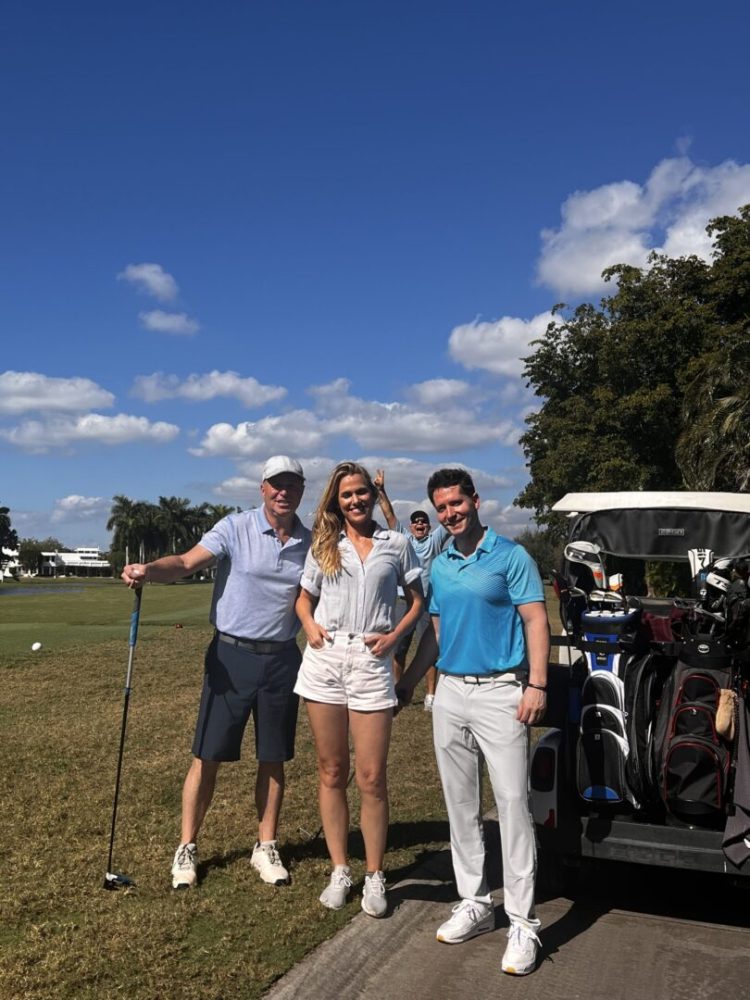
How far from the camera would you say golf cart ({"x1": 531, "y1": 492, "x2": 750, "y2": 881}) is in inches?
166

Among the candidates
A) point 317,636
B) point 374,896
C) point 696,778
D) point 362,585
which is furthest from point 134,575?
point 696,778

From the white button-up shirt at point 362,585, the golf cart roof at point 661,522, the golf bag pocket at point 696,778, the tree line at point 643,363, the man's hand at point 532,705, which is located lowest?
the golf bag pocket at point 696,778

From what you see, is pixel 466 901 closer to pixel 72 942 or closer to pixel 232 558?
pixel 72 942

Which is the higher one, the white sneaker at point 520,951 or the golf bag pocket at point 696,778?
the golf bag pocket at point 696,778

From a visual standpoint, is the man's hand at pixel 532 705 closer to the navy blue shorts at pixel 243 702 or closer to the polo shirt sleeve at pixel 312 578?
the polo shirt sleeve at pixel 312 578

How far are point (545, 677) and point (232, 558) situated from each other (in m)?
1.85

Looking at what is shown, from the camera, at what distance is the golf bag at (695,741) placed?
13.8ft

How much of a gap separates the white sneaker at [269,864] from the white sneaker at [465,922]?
982mm

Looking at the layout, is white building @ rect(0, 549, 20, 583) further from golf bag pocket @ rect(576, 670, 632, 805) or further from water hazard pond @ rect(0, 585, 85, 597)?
golf bag pocket @ rect(576, 670, 632, 805)

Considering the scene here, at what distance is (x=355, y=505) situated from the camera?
4.73 m

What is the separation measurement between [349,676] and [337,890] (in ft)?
3.56

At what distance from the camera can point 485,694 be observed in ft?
13.9

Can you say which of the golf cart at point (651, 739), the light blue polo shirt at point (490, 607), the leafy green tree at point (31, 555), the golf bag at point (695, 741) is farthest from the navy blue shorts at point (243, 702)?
the leafy green tree at point (31, 555)

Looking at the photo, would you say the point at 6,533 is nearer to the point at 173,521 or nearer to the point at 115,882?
the point at 173,521
